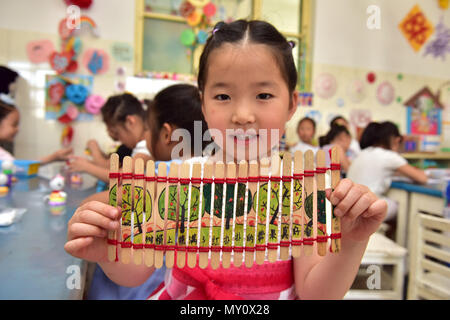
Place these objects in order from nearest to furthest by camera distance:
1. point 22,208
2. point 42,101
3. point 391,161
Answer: point 22,208 → point 391,161 → point 42,101

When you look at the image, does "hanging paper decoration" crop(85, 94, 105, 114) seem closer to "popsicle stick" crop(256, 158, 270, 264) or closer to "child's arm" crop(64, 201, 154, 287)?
"child's arm" crop(64, 201, 154, 287)

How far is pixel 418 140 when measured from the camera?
14.6 ft

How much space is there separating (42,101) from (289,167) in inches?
135

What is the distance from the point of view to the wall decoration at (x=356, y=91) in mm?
3992

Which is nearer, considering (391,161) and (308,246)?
(308,246)

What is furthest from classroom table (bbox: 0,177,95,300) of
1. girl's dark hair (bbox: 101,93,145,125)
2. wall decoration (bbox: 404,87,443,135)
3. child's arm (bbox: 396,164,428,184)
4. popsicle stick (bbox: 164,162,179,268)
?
wall decoration (bbox: 404,87,443,135)

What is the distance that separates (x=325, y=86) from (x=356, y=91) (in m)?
0.49

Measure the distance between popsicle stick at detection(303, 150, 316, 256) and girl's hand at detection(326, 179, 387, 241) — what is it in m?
0.04

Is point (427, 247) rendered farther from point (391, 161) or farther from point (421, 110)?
point (421, 110)

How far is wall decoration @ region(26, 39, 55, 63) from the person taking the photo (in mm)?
3176

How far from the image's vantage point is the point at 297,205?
60cm

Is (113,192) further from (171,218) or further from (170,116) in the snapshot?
(170,116)

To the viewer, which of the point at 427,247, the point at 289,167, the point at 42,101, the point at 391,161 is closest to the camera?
the point at 289,167
